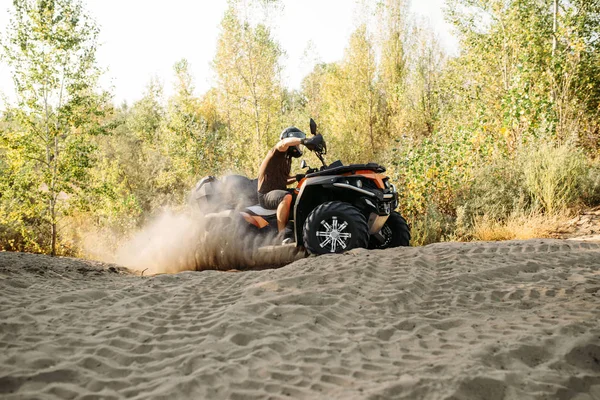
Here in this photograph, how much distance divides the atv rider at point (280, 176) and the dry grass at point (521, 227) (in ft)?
12.3

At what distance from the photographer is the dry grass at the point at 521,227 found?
8.48 m

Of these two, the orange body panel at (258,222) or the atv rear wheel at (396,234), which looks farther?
the atv rear wheel at (396,234)

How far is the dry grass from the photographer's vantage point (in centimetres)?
848

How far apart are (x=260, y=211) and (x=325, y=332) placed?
3508 mm

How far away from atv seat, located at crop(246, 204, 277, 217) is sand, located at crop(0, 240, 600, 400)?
1.17 meters

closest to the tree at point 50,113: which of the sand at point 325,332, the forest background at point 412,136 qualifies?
the forest background at point 412,136

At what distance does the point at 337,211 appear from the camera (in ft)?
20.5

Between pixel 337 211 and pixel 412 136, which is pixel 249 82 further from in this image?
pixel 337 211

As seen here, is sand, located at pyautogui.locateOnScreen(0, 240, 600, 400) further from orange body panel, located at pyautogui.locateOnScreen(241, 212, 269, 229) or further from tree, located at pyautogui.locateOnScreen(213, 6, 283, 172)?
tree, located at pyautogui.locateOnScreen(213, 6, 283, 172)

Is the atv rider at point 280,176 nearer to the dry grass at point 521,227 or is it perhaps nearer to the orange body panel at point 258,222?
the orange body panel at point 258,222

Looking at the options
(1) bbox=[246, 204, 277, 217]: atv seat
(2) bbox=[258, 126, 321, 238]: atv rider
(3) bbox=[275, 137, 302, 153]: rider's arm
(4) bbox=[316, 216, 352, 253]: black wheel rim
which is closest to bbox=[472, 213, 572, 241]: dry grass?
(4) bbox=[316, 216, 352, 253]: black wheel rim

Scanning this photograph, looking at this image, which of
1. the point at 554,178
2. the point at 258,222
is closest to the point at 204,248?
the point at 258,222

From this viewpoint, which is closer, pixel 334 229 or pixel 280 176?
pixel 334 229

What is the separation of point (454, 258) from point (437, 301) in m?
1.68
